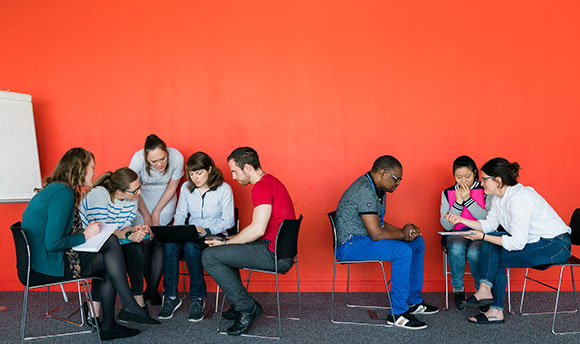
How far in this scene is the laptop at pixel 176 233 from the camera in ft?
10.4

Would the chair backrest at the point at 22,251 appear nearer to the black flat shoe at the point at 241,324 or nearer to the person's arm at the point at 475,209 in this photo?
the black flat shoe at the point at 241,324

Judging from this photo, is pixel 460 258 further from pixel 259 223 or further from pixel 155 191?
pixel 155 191

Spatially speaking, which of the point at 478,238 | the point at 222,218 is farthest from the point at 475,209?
the point at 222,218

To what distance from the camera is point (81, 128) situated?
4.16 meters

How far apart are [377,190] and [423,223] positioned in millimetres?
1044

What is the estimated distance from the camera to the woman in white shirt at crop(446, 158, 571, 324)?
3.06m

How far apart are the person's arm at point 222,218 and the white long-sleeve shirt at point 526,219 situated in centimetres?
207

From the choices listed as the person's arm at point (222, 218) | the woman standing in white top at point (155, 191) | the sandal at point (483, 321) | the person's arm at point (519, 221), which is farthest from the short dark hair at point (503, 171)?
the woman standing in white top at point (155, 191)

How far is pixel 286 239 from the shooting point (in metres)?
3.00

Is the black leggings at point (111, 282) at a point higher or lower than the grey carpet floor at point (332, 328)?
higher

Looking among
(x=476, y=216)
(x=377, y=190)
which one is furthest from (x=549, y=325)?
(x=377, y=190)

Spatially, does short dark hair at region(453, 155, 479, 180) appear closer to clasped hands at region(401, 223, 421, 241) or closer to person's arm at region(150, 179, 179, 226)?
clasped hands at region(401, 223, 421, 241)

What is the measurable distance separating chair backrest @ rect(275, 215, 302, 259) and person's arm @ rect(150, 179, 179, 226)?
1.31m

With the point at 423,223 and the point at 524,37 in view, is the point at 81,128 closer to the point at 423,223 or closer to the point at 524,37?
the point at 423,223
